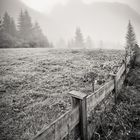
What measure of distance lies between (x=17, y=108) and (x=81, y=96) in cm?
286

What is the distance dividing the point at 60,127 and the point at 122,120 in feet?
7.12

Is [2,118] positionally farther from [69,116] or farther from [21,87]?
[69,116]

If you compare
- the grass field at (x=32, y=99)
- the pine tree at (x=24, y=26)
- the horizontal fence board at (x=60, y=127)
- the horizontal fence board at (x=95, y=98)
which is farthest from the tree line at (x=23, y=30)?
the horizontal fence board at (x=60, y=127)

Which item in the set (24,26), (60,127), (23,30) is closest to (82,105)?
(60,127)

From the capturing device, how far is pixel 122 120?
322cm

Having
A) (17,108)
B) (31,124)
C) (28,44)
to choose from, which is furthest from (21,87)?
(28,44)

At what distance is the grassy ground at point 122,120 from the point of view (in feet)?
9.04

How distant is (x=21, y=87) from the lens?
5422mm

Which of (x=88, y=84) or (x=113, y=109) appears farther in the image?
(x=88, y=84)

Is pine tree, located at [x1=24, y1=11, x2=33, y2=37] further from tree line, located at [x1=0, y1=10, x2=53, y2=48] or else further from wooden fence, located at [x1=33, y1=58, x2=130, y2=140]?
wooden fence, located at [x1=33, y1=58, x2=130, y2=140]

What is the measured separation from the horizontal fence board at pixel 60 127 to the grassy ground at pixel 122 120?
3.21 feet

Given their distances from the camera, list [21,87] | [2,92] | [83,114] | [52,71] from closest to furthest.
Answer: [83,114] → [2,92] → [21,87] → [52,71]

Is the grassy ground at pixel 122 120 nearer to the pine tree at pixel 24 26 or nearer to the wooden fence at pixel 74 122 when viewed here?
the wooden fence at pixel 74 122

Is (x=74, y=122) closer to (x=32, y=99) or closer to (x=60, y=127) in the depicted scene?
(x=60, y=127)
